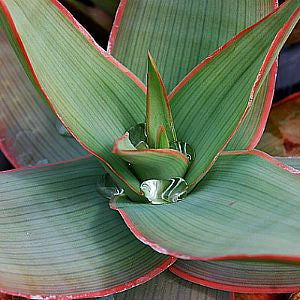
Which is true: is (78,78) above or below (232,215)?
above

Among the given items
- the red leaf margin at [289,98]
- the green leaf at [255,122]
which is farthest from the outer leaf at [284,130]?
the green leaf at [255,122]

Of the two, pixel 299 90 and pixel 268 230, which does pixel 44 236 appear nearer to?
pixel 268 230

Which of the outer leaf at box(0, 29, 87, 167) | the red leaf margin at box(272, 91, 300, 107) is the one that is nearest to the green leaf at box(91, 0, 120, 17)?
the outer leaf at box(0, 29, 87, 167)

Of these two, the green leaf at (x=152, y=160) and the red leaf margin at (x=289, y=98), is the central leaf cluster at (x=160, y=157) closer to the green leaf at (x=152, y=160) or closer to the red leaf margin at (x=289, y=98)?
the green leaf at (x=152, y=160)

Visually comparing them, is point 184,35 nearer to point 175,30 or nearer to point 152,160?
point 175,30

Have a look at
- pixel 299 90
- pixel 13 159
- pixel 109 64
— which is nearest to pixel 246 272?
pixel 109 64

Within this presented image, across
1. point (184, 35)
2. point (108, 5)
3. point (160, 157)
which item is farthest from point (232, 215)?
point (108, 5)

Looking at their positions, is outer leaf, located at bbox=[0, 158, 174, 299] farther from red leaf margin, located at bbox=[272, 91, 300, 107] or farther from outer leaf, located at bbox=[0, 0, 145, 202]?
red leaf margin, located at bbox=[272, 91, 300, 107]

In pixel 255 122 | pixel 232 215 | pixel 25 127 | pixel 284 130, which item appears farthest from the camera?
pixel 284 130
